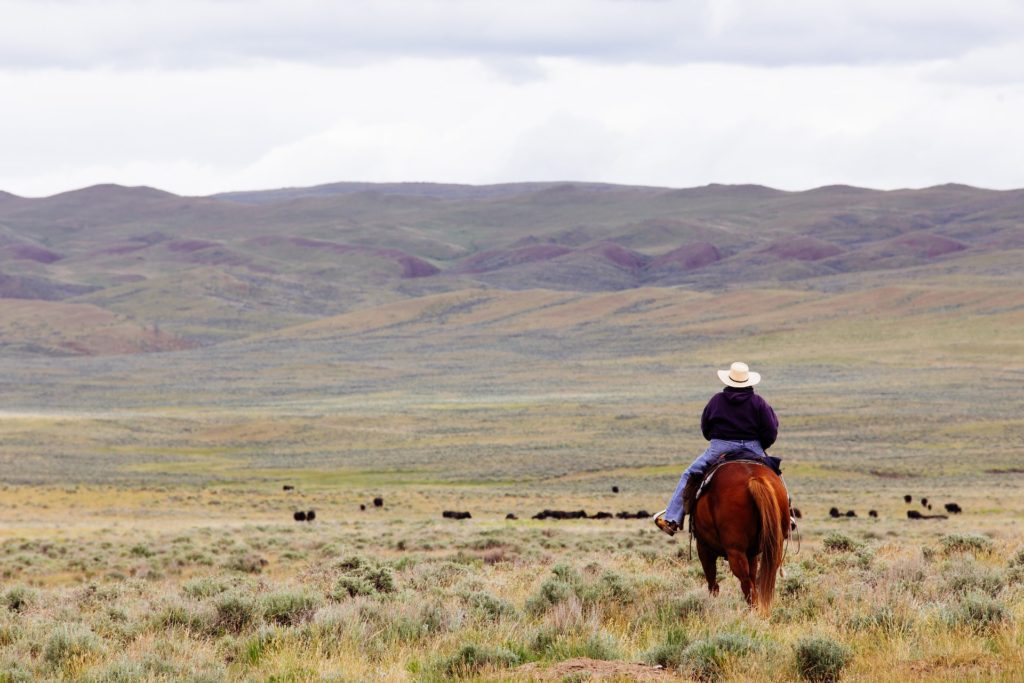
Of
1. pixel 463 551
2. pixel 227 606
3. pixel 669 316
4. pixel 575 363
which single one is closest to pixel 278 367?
pixel 575 363

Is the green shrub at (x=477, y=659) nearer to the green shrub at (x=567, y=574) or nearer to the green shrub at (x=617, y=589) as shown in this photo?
the green shrub at (x=617, y=589)

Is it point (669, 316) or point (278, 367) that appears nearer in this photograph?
point (278, 367)

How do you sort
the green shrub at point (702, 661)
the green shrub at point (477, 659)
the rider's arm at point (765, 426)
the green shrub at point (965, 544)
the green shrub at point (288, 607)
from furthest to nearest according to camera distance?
the green shrub at point (965, 544), the rider's arm at point (765, 426), the green shrub at point (288, 607), the green shrub at point (477, 659), the green shrub at point (702, 661)

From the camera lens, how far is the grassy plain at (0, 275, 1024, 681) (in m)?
8.59

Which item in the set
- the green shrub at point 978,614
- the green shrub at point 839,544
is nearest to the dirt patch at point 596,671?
the green shrub at point 978,614

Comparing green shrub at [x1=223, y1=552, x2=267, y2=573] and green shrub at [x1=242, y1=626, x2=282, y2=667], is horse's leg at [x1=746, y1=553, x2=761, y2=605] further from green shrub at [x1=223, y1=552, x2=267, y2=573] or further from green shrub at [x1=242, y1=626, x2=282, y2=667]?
green shrub at [x1=223, y1=552, x2=267, y2=573]

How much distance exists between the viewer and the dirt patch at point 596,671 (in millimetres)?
7453

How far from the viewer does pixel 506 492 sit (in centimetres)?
4734

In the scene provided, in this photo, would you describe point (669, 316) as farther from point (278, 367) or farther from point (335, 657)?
point (335, 657)

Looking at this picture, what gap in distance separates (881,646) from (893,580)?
3.64 metres

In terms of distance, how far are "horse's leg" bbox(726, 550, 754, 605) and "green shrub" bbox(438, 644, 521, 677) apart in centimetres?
338

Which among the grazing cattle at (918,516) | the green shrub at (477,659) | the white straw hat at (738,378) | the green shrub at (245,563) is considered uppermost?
the white straw hat at (738,378)

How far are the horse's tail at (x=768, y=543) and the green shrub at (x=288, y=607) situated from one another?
371 cm

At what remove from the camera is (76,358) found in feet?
475
